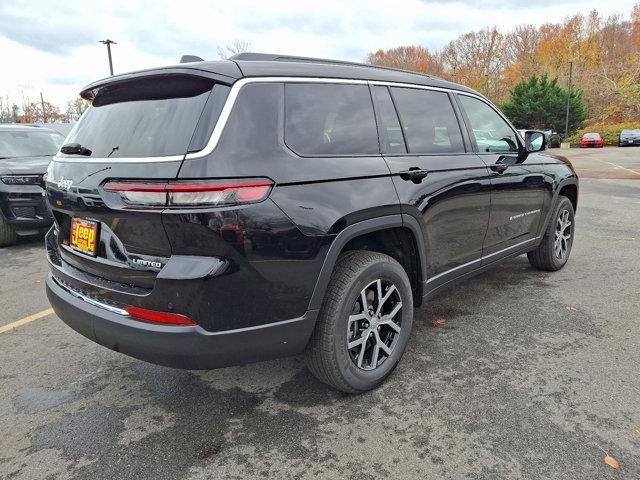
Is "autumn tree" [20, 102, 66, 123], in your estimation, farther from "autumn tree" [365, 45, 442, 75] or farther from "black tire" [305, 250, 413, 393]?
"black tire" [305, 250, 413, 393]

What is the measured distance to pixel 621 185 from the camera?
42.4ft

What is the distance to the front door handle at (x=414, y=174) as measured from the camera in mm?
2816

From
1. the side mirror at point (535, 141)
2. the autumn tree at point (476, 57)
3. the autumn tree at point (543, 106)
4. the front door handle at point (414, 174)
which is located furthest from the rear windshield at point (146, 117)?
the autumn tree at point (476, 57)

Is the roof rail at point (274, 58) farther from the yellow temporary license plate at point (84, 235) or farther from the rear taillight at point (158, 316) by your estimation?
the rear taillight at point (158, 316)

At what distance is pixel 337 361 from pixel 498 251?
6.77 ft

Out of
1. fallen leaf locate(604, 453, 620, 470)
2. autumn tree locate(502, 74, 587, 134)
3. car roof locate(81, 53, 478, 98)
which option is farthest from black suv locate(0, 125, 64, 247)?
autumn tree locate(502, 74, 587, 134)

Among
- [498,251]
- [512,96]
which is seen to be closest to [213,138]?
[498,251]

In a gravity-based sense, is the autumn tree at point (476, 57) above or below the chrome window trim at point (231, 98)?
above

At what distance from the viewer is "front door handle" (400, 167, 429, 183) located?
2816 mm

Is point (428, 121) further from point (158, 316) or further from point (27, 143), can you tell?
point (27, 143)

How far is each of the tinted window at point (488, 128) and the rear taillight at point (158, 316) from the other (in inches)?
104


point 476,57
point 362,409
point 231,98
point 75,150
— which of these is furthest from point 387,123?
point 476,57

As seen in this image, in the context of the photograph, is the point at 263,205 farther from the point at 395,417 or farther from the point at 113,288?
the point at 395,417

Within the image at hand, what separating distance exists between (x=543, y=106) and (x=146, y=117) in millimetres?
46456
